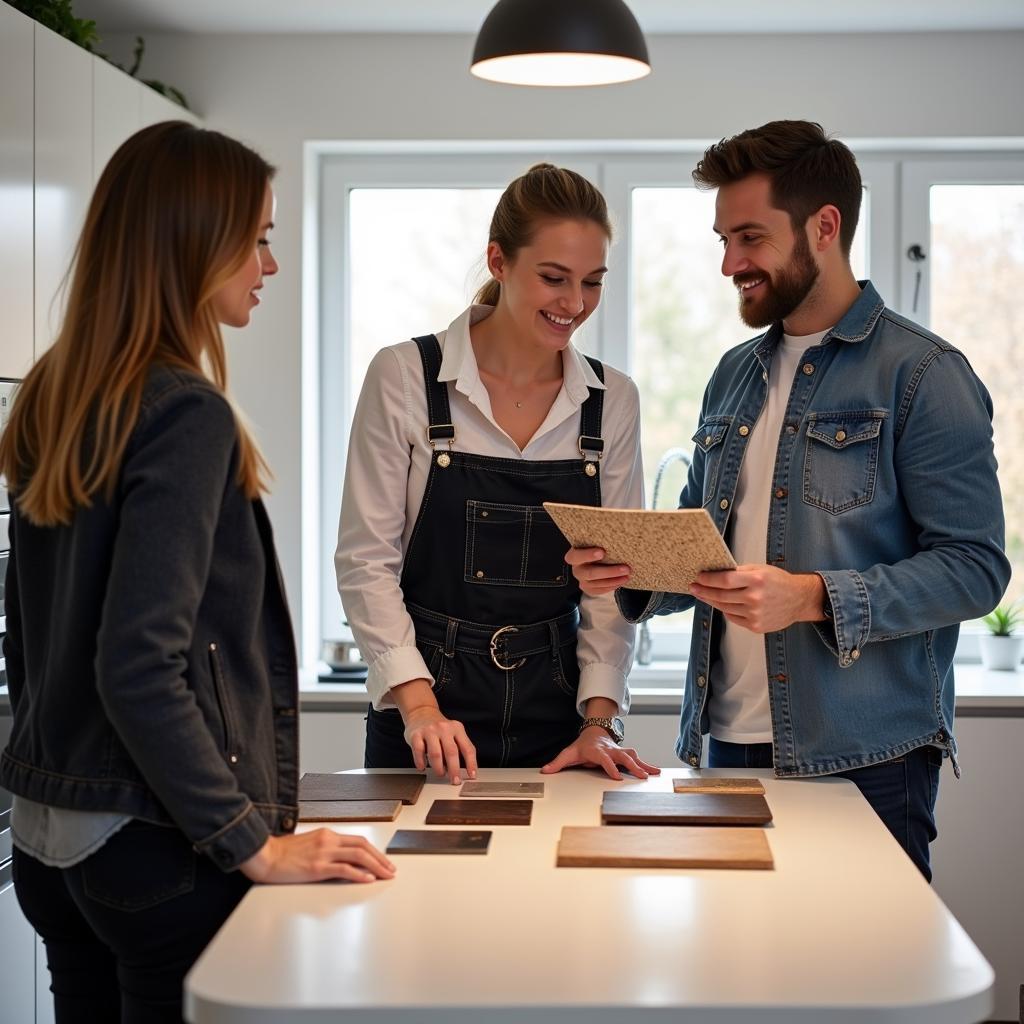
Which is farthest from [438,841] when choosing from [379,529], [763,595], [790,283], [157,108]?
[157,108]

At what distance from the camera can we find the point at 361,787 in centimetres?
165

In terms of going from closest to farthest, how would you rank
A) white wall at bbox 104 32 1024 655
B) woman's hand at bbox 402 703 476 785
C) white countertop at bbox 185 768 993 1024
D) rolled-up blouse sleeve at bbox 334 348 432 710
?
white countertop at bbox 185 768 993 1024 → woman's hand at bbox 402 703 476 785 → rolled-up blouse sleeve at bbox 334 348 432 710 → white wall at bbox 104 32 1024 655

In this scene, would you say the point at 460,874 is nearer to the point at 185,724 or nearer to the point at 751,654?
the point at 185,724

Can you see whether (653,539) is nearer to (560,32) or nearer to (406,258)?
(560,32)

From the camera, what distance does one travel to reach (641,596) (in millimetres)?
1928

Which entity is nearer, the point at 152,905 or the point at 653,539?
the point at 152,905

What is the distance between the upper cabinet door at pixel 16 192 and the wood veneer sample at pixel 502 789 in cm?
132

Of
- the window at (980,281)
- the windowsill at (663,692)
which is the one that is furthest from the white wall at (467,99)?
the windowsill at (663,692)

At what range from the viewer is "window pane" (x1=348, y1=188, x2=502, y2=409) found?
150 inches

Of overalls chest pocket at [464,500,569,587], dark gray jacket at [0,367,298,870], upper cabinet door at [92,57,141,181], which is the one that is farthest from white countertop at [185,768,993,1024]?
upper cabinet door at [92,57,141,181]

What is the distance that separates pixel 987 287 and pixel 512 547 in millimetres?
2318

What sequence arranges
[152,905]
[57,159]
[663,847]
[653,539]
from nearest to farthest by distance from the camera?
[152,905] < [663,847] < [653,539] < [57,159]

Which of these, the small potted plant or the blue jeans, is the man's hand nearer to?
the blue jeans

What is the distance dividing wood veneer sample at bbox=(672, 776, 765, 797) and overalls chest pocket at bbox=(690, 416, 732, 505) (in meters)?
0.45
